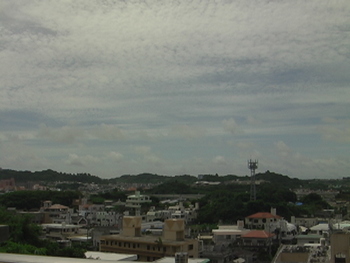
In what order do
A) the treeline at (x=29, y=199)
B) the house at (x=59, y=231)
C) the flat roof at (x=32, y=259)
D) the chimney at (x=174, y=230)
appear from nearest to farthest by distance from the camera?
the flat roof at (x=32, y=259), the chimney at (x=174, y=230), the house at (x=59, y=231), the treeline at (x=29, y=199)

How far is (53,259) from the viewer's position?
1.28 meters

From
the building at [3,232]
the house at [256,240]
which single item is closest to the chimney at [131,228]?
the house at [256,240]

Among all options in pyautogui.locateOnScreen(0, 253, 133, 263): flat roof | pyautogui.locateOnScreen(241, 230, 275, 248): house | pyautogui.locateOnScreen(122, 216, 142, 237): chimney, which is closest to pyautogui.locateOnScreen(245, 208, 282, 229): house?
Answer: pyautogui.locateOnScreen(241, 230, 275, 248): house

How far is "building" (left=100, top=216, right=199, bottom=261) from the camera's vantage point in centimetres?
813

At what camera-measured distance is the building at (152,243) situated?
320 inches

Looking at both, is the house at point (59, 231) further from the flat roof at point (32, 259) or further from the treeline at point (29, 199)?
the flat roof at point (32, 259)

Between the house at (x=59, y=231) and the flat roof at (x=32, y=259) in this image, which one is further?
the house at (x=59, y=231)

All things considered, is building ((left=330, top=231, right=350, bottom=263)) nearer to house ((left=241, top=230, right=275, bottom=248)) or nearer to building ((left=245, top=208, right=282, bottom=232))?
house ((left=241, top=230, right=275, bottom=248))

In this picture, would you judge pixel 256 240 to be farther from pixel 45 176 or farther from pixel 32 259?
pixel 45 176

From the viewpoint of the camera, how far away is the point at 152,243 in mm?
8289

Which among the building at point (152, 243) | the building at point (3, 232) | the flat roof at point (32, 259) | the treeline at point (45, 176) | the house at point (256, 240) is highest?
the treeline at point (45, 176)

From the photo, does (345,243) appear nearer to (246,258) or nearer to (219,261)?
(219,261)

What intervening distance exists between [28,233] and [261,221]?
914cm

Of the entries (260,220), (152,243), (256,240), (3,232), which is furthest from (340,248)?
(260,220)
